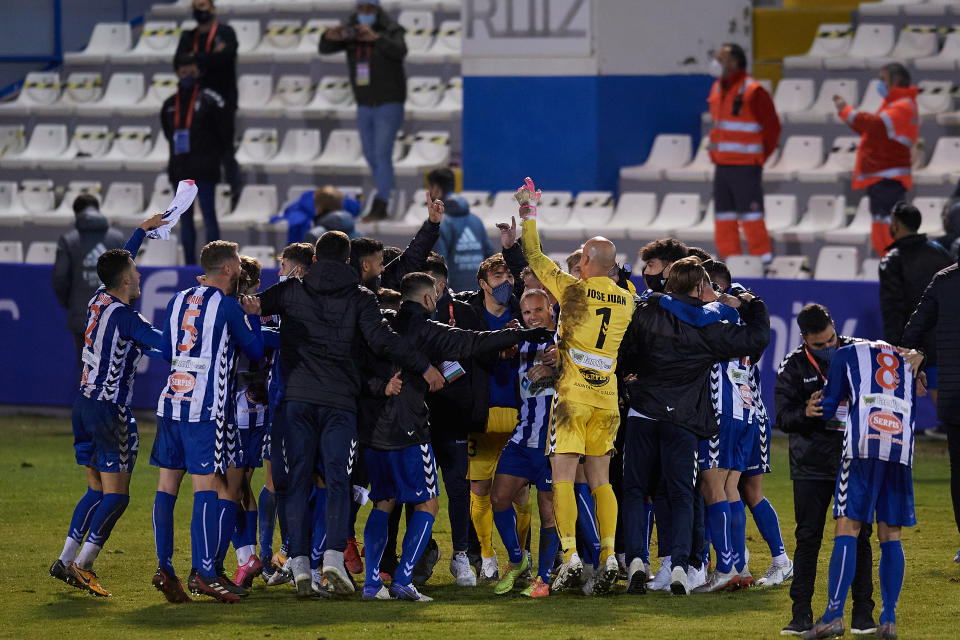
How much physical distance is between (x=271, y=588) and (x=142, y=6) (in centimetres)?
1748

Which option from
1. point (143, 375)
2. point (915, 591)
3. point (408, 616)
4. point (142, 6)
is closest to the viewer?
point (408, 616)

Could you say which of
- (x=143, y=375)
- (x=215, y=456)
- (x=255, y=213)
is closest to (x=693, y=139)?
(x=255, y=213)

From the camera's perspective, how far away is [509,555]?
9.30 metres

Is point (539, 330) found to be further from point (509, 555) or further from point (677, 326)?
point (509, 555)

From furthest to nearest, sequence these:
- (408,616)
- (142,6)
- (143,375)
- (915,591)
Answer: (142,6) → (143,375) → (915,591) → (408,616)

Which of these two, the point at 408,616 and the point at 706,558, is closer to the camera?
the point at 408,616

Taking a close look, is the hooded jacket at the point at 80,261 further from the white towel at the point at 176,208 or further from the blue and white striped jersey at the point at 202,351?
the blue and white striped jersey at the point at 202,351

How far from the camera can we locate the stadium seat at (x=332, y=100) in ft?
67.7

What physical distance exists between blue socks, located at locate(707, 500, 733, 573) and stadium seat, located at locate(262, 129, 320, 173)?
39.4 ft

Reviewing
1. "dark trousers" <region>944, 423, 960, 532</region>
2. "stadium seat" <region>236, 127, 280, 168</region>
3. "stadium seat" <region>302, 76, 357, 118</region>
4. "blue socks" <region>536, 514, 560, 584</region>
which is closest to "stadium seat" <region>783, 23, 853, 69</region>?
"stadium seat" <region>302, 76, 357, 118</region>

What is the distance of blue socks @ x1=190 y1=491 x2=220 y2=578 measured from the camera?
855 cm

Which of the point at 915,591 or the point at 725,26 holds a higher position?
the point at 725,26

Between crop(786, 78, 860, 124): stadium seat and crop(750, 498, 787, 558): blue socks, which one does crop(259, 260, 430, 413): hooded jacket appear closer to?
crop(750, 498, 787, 558): blue socks

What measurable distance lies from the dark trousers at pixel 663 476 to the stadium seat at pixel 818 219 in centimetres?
865
